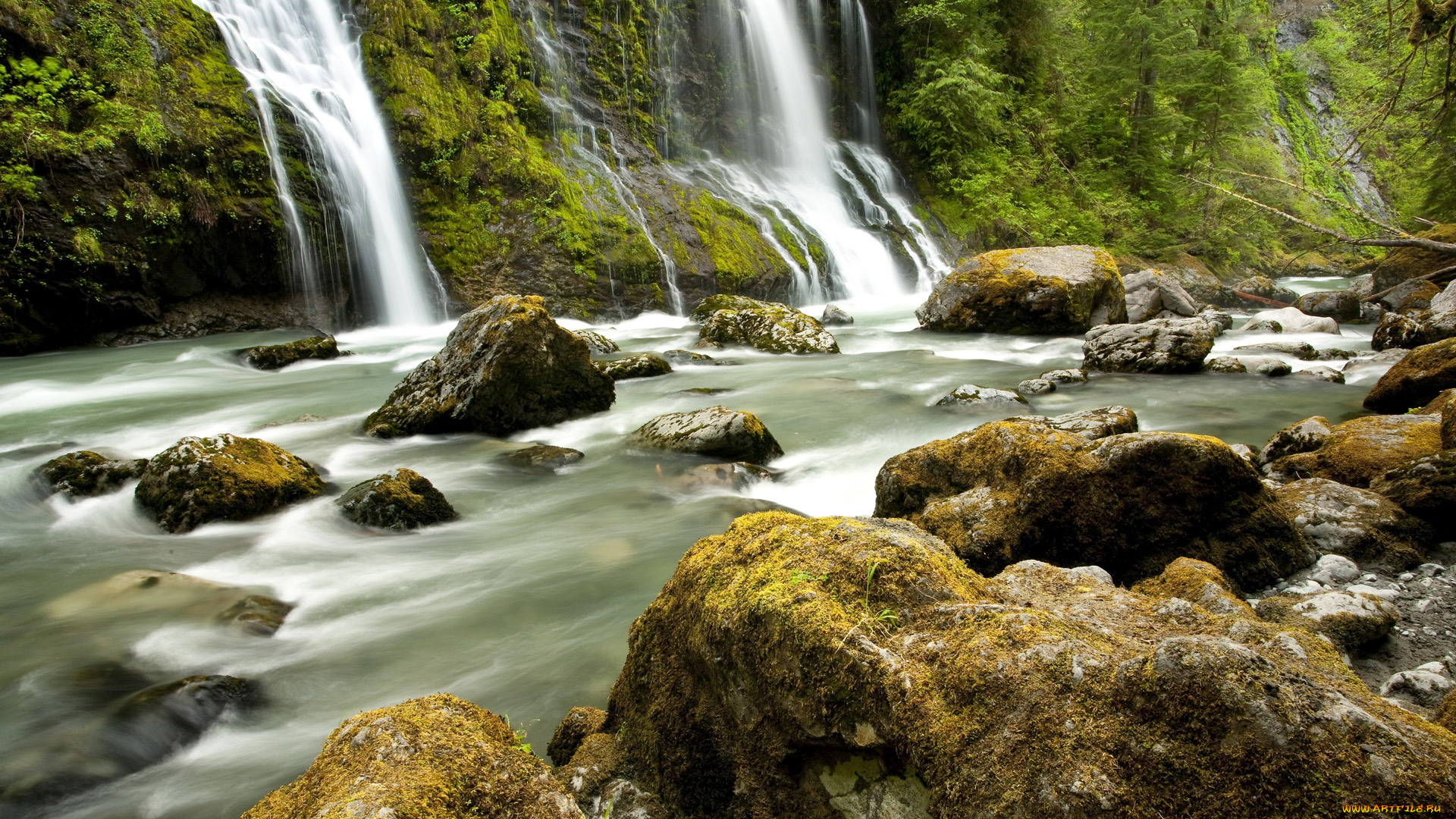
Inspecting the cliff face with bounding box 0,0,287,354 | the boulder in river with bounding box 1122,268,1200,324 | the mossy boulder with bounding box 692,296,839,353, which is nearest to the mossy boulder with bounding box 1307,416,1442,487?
the mossy boulder with bounding box 692,296,839,353

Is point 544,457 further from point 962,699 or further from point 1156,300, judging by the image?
point 1156,300

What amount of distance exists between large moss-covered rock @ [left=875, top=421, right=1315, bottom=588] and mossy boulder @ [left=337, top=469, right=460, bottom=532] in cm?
395

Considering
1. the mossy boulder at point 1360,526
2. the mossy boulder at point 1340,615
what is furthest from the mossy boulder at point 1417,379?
the mossy boulder at point 1340,615

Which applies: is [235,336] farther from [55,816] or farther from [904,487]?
[904,487]

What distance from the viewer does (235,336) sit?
1206cm

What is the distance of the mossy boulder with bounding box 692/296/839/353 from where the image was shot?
12.2 metres

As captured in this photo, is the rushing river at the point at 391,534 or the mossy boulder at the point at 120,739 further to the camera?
the rushing river at the point at 391,534

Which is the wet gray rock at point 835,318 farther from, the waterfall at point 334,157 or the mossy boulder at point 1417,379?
the mossy boulder at point 1417,379

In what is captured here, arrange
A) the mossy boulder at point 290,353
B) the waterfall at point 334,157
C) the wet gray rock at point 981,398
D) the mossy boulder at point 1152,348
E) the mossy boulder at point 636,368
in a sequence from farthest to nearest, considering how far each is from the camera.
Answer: the waterfall at point 334,157
the mossy boulder at point 290,353
the mossy boulder at point 636,368
the mossy boulder at point 1152,348
the wet gray rock at point 981,398

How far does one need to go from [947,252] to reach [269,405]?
1809 centimetres

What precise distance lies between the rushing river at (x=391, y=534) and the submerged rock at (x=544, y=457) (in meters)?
0.14

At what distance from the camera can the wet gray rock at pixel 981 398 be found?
8016 millimetres

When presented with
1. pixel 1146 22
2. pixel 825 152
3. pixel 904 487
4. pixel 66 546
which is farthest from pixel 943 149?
pixel 66 546

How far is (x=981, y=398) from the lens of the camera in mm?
8180
